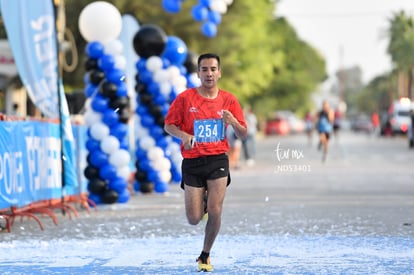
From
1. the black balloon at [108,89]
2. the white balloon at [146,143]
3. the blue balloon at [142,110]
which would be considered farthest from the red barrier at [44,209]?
the blue balloon at [142,110]

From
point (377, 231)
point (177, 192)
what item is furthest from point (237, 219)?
point (177, 192)

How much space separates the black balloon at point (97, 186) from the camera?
1681 centimetres

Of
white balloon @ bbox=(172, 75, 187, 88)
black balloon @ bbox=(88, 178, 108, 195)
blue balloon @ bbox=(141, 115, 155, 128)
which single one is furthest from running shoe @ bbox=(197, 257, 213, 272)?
white balloon @ bbox=(172, 75, 187, 88)

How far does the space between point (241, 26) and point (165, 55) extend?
3357 cm

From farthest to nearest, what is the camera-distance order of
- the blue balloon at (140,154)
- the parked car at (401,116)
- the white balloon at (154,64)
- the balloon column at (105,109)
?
the parked car at (401,116) < the white balloon at (154,64) < the blue balloon at (140,154) < the balloon column at (105,109)

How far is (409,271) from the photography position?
28.4 feet

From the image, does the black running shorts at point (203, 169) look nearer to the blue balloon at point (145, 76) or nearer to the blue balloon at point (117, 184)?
the blue balloon at point (117, 184)

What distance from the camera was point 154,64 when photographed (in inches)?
810

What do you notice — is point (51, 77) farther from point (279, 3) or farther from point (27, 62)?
point (279, 3)

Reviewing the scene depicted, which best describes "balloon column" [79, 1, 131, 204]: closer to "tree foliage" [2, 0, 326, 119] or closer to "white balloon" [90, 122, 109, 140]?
"white balloon" [90, 122, 109, 140]

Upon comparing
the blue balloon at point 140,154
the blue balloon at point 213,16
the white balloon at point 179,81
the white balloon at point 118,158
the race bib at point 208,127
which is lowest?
the blue balloon at point 140,154

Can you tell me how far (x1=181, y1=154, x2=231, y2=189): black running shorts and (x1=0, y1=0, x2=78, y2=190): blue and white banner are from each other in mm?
6465

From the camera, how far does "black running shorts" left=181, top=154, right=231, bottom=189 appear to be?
8969mm

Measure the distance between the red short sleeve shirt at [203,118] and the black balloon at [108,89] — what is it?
8.22 m
